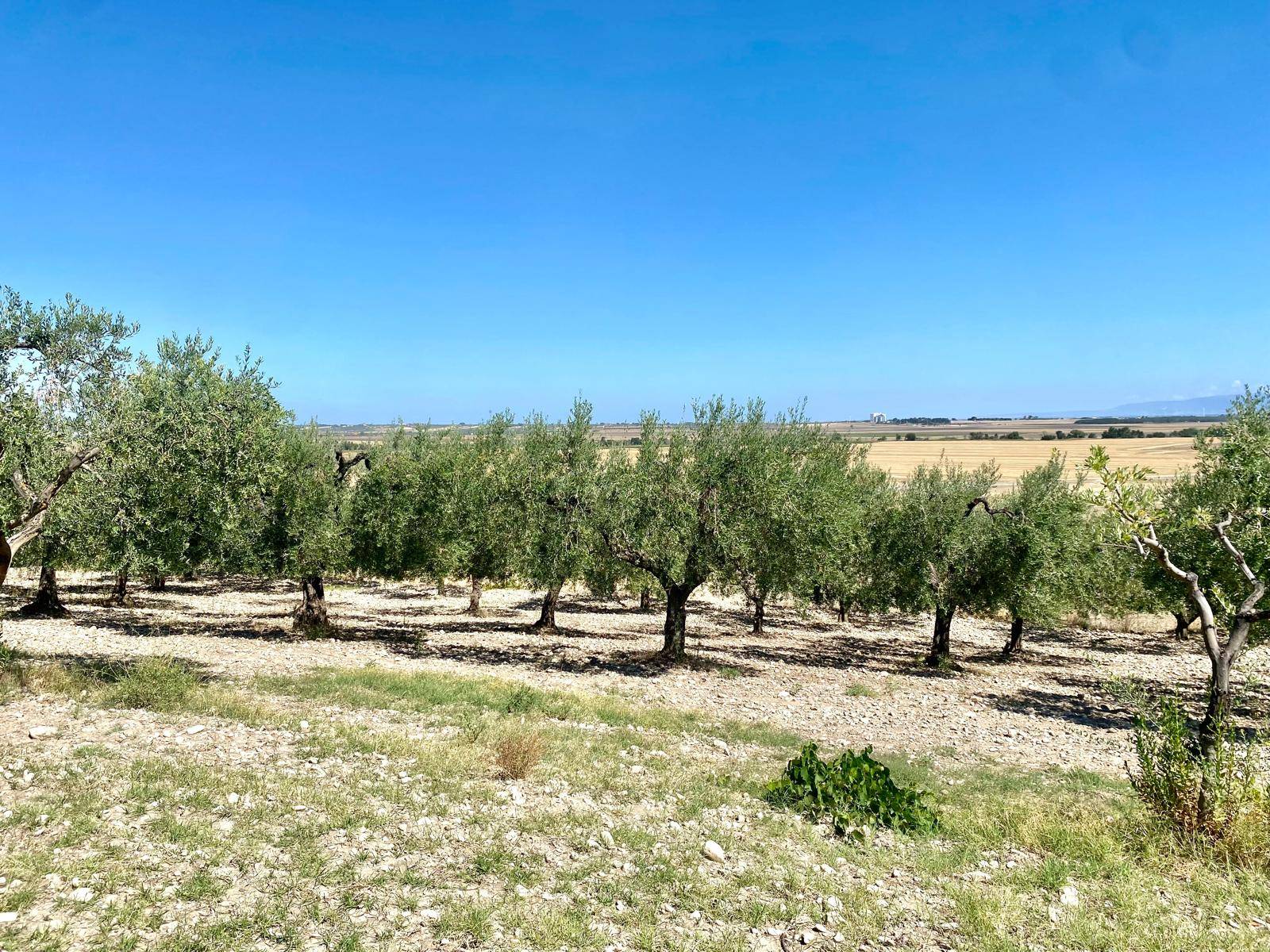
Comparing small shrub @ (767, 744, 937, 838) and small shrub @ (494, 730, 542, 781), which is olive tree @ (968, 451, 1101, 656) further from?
small shrub @ (494, 730, 542, 781)

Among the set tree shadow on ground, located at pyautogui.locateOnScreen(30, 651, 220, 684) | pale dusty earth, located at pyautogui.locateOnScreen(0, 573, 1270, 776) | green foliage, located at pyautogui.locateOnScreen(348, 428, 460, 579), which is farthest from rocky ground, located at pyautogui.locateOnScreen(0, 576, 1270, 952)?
green foliage, located at pyautogui.locateOnScreen(348, 428, 460, 579)

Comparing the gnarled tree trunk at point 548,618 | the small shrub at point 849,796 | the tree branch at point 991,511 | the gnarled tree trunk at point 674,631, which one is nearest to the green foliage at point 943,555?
the tree branch at point 991,511

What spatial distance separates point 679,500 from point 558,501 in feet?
16.6

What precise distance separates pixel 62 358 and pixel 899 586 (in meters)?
30.6

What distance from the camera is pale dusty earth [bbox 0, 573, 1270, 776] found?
20.4 meters

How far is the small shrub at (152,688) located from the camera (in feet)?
49.3

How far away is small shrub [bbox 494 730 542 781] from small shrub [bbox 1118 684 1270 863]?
32.9 feet

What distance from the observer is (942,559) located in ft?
94.8

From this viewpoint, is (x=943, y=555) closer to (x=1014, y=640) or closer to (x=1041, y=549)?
(x=1041, y=549)

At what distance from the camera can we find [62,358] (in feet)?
50.2

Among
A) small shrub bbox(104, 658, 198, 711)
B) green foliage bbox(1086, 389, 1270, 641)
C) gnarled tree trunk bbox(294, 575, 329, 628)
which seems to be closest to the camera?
small shrub bbox(104, 658, 198, 711)

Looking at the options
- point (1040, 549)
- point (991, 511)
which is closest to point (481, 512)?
point (991, 511)

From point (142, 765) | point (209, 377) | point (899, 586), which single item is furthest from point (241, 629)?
point (899, 586)

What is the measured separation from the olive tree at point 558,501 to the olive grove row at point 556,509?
0.34 feet
